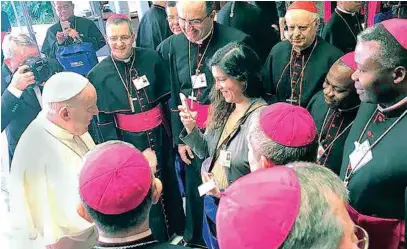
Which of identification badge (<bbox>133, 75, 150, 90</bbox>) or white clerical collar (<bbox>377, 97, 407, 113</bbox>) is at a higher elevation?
white clerical collar (<bbox>377, 97, 407, 113</bbox>)

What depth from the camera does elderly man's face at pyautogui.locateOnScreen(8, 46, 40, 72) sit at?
138 inches

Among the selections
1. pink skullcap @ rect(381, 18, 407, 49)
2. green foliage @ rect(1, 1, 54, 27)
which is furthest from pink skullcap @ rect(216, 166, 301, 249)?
green foliage @ rect(1, 1, 54, 27)

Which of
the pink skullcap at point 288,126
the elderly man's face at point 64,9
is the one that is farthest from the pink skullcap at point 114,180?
the elderly man's face at point 64,9

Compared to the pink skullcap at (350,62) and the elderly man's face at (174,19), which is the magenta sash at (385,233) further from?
the elderly man's face at (174,19)

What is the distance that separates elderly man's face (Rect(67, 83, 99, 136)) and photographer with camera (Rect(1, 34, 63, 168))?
118 centimetres

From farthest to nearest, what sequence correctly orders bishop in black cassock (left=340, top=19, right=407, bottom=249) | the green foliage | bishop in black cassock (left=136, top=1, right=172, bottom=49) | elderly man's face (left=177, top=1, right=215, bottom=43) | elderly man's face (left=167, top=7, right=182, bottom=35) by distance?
the green foliage → bishop in black cassock (left=136, top=1, right=172, bottom=49) → elderly man's face (left=167, top=7, right=182, bottom=35) → elderly man's face (left=177, top=1, right=215, bottom=43) → bishop in black cassock (left=340, top=19, right=407, bottom=249)

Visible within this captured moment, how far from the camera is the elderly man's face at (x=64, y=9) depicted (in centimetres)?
472

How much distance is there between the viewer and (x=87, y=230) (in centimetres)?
230

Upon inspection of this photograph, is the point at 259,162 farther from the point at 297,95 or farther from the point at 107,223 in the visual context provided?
the point at 297,95

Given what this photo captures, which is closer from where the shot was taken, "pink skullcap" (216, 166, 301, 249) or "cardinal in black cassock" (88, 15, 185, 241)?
"pink skullcap" (216, 166, 301, 249)

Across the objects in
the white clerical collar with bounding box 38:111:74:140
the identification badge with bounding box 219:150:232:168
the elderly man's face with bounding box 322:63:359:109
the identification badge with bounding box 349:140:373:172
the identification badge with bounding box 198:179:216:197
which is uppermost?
the white clerical collar with bounding box 38:111:74:140

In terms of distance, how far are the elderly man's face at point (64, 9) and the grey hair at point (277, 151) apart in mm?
3462

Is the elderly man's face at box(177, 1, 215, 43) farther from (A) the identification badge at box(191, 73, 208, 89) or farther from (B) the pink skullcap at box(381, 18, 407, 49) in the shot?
(B) the pink skullcap at box(381, 18, 407, 49)

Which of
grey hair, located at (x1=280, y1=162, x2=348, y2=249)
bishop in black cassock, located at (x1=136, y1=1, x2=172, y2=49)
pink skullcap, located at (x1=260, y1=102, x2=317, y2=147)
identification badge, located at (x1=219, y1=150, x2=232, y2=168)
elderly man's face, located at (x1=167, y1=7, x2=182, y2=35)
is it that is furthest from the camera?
bishop in black cassock, located at (x1=136, y1=1, x2=172, y2=49)
